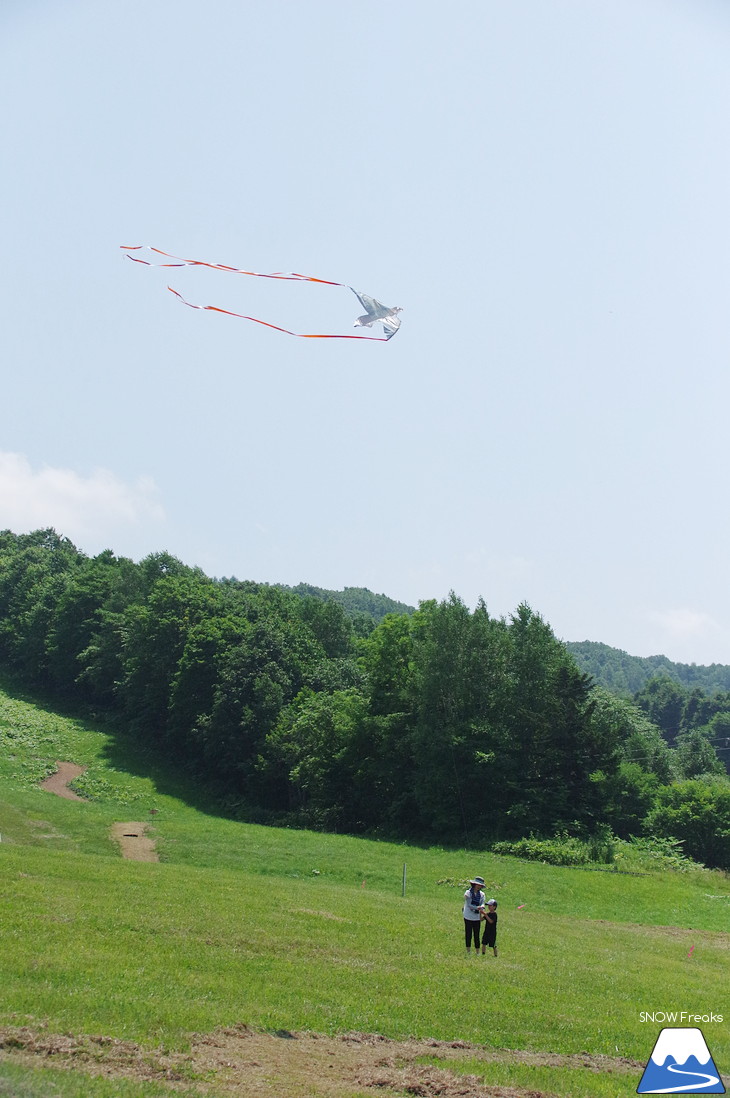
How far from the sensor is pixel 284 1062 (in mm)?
9984

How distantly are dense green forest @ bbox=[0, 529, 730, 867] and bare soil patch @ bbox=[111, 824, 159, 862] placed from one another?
53.2 ft

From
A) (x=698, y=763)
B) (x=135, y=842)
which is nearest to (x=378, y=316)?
(x=135, y=842)

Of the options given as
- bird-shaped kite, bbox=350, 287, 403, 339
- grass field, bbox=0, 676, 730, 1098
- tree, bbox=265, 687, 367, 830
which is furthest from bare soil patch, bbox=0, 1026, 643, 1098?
tree, bbox=265, 687, 367, 830

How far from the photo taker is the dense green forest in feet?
162

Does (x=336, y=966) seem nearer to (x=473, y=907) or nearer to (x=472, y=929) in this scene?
(x=473, y=907)

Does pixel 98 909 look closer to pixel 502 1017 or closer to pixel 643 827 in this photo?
pixel 502 1017

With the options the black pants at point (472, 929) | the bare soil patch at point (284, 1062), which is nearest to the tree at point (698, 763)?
the black pants at point (472, 929)

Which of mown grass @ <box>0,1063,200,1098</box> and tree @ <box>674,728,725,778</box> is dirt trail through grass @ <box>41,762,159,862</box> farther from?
tree @ <box>674,728,725,778</box>

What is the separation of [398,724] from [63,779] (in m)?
25.9

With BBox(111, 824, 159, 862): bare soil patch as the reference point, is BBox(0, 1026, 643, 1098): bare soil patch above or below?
above

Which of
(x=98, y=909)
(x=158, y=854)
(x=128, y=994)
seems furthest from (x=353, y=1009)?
(x=158, y=854)

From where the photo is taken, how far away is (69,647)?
92062 mm

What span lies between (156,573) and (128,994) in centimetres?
9252

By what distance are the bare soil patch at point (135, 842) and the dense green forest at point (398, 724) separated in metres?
16.2
